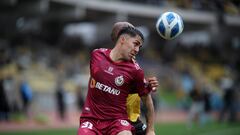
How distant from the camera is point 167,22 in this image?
314 inches

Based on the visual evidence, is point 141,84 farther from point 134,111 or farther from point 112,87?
point 134,111

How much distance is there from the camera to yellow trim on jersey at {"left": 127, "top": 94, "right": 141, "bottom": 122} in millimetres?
7602

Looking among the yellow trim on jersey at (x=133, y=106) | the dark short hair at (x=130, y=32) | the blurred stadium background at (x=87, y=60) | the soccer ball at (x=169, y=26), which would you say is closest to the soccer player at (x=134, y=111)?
the yellow trim on jersey at (x=133, y=106)

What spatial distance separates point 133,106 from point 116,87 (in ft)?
1.94

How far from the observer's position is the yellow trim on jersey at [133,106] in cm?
760

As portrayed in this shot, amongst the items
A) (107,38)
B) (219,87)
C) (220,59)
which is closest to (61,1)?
(107,38)

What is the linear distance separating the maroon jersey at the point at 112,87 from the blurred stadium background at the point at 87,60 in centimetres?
878

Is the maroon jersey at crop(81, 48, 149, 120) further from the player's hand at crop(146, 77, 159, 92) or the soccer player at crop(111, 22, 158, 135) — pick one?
the soccer player at crop(111, 22, 158, 135)

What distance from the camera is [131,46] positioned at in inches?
283

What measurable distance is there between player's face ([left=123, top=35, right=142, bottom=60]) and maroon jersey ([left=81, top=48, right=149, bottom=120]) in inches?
4.0

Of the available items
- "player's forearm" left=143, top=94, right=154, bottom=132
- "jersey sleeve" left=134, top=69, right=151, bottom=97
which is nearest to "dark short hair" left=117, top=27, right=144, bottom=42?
"jersey sleeve" left=134, top=69, right=151, bottom=97

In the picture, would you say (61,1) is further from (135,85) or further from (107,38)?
(135,85)

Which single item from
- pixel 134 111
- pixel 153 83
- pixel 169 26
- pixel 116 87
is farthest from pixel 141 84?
pixel 169 26

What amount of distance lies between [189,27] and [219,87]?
644 cm
